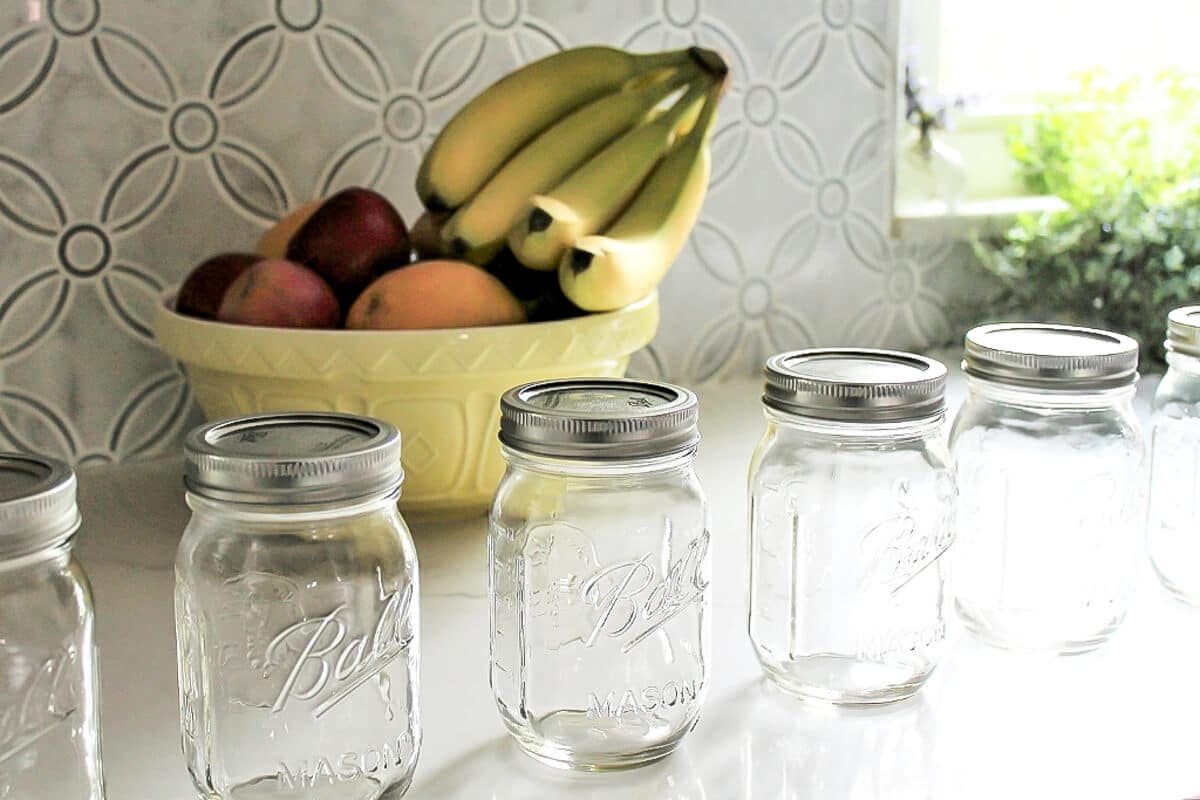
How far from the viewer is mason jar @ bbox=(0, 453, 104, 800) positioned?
1.59 feet

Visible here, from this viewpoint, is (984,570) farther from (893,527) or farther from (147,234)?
(147,234)

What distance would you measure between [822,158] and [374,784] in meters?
0.91

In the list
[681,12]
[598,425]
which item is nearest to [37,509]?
[598,425]

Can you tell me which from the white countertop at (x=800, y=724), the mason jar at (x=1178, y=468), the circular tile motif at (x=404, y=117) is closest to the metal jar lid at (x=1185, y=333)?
the mason jar at (x=1178, y=468)

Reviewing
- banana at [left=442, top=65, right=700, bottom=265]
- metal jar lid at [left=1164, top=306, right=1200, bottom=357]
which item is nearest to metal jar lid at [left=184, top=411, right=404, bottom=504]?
banana at [left=442, top=65, right=700, bottom=265]

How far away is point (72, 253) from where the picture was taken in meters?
1.01

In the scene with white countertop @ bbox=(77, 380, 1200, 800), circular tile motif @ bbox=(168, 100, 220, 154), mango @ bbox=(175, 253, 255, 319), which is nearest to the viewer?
white countertop @ bbox=(77, 380, 1200, 800)

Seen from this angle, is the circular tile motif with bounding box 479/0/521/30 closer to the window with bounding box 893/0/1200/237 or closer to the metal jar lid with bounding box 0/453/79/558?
the window with bounding box 893/0/1200/237

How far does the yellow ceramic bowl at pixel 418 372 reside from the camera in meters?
0.84

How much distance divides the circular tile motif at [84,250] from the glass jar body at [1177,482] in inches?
30.4

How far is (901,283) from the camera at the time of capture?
1.39m

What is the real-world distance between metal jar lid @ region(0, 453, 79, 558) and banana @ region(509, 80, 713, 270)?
1.38 feet

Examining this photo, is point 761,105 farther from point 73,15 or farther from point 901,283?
point 73,15

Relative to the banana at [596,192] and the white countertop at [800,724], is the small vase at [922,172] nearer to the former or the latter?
the banana at [596,192]
